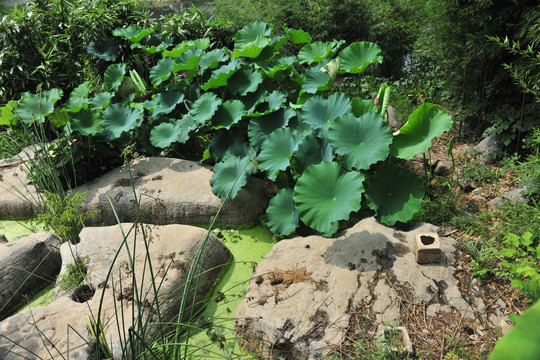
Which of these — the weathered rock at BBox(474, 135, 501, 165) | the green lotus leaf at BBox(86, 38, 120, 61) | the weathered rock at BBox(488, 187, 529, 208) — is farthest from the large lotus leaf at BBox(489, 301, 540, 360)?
the green lotus leaf at BBox(86, 38, 120, 61)

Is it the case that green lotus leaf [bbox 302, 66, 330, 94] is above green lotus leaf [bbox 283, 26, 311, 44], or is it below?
below

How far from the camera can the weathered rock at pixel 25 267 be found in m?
2.55

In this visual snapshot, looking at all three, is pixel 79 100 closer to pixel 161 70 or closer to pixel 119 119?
pixel 119 119

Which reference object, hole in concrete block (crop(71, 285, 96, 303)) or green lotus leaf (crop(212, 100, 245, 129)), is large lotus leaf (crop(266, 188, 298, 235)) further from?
hole in concrete block (crop(71, 285, 96, 303))

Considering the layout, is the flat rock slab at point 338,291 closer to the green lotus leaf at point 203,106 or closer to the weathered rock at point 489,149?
the weathered rock at point 489,149

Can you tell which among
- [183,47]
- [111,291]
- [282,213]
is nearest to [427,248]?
[282,213]

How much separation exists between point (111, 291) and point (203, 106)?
1.69 meters

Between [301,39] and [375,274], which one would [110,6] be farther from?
[375,274]

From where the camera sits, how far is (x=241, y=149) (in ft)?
10.9

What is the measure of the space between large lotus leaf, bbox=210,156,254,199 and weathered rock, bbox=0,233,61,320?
3.79ft

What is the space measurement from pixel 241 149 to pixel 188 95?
0.88 meters

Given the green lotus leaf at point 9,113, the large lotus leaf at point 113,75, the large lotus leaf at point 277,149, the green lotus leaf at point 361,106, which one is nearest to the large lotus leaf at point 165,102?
the large lotus leaf at point 113,75

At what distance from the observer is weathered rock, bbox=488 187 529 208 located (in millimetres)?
2596

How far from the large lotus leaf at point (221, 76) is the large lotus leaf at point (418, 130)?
1509 millimetres
